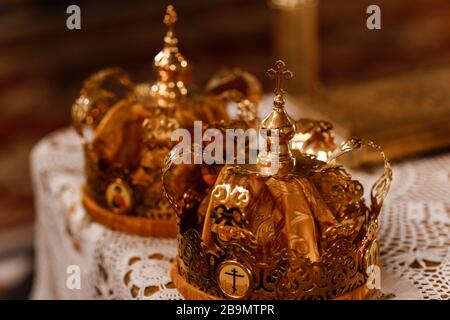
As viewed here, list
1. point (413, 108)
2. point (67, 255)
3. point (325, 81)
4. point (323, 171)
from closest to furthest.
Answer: point (323, 171) < point (67, 255) < point (413, 108) < point (325, 81)

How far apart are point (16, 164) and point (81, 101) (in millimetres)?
1588

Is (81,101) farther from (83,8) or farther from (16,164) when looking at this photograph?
(83,8)

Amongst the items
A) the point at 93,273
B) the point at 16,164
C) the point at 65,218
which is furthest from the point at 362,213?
the point at 16,164

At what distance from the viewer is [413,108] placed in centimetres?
165

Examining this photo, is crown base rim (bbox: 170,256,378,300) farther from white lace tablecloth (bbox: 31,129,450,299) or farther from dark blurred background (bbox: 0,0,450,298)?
dark blurred background (bbox: 0,0,450,298)

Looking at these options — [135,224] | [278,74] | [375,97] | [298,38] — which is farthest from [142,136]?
[298,38]

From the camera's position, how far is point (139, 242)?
1244 mm

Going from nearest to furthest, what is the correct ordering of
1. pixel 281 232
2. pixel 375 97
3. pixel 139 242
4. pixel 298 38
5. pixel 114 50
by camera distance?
pixel 281 232 < pixel 139 242 < pixel 375 97 < pixel 298 38 < pixel 114 50

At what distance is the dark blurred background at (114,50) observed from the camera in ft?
9.18

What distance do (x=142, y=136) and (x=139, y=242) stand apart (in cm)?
17

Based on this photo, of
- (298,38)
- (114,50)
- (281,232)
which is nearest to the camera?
(281,232)

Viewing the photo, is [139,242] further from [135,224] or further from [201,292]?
[201,292]

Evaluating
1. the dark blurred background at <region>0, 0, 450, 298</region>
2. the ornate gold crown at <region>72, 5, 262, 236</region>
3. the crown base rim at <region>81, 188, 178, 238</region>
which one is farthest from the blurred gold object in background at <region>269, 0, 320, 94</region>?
the crown base rim at <region>81, 188, 178, 238</region>

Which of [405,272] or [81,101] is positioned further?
[81,101]
